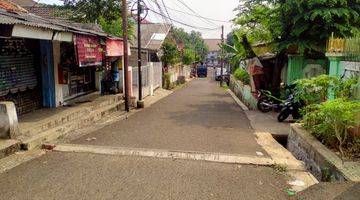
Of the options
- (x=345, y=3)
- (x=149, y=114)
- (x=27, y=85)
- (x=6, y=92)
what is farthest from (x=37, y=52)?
(x=345, y=3)

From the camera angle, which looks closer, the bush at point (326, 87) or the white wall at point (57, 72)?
the bush at point (326, 87)

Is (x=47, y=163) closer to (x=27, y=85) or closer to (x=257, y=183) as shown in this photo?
(x=257, y=183)

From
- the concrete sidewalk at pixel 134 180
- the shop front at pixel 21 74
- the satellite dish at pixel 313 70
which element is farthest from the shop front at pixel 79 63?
the satellite dish at pixel 313 70

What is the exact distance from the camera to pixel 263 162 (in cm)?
698

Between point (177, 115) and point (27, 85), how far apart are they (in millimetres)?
5739

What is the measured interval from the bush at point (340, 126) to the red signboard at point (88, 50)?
7207mm

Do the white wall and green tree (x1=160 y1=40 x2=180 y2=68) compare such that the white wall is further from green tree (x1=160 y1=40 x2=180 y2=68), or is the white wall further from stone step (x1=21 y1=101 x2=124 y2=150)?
green tree (x1=160 y1=40 x2=180 y2=68)

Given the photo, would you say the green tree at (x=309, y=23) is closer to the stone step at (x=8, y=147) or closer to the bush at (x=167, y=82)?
the stone step at (x=8, y=147)

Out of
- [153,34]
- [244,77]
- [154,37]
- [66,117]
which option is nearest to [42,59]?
[66,117]

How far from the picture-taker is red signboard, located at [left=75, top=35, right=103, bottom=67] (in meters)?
10.8

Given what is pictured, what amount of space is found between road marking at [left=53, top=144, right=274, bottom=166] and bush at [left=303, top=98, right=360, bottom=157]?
1293mm

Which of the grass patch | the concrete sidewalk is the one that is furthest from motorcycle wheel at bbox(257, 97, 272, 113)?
the concrete sidewalk

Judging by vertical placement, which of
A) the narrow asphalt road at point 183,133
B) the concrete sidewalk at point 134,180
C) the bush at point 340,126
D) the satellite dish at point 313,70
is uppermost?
the satellite dish at point 313,70

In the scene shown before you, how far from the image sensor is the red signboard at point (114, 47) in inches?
538
